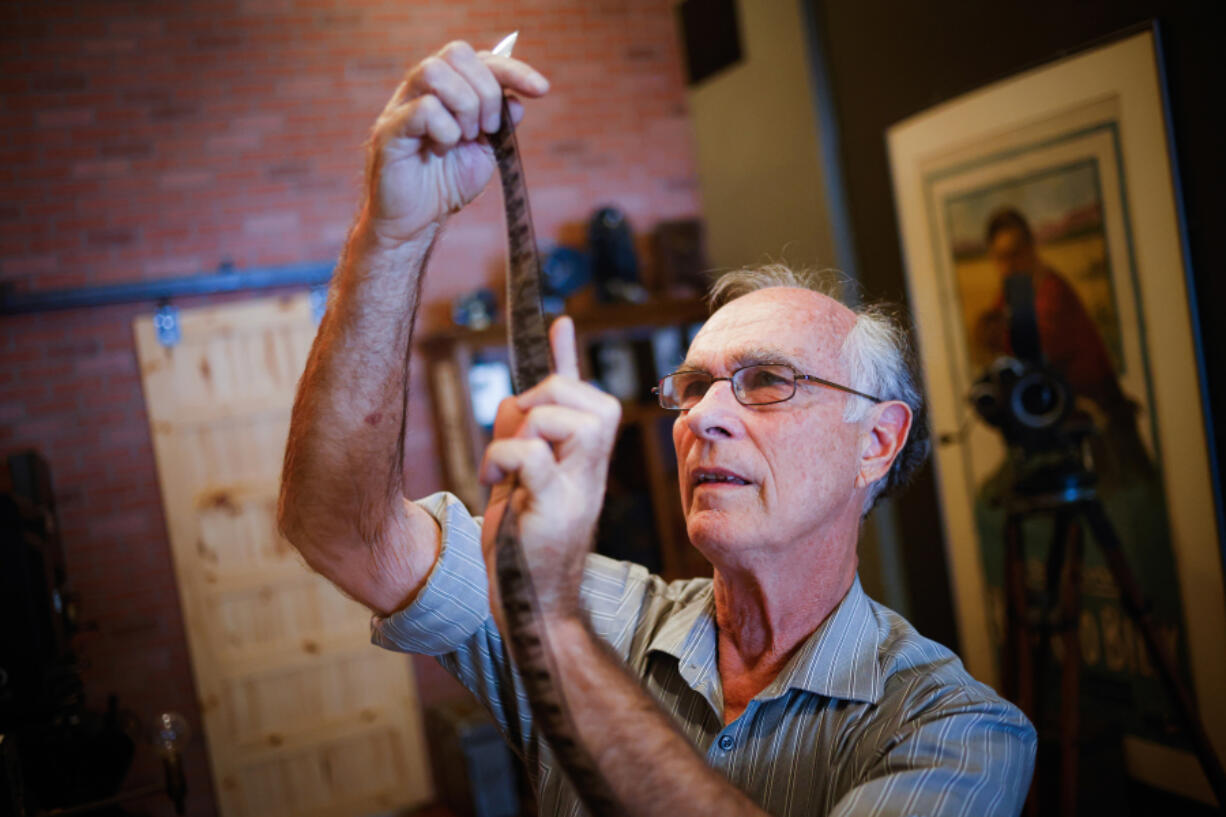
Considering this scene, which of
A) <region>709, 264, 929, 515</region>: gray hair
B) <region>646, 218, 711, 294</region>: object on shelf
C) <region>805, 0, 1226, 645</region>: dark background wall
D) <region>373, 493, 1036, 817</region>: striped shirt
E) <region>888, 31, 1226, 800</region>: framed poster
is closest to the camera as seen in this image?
<region>373, 493, 1036, 817</region>: striped shirt

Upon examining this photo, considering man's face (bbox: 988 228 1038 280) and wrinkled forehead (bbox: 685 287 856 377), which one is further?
man's face (bbox: 988 228 1038 280)

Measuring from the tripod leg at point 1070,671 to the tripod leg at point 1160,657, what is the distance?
9 cm

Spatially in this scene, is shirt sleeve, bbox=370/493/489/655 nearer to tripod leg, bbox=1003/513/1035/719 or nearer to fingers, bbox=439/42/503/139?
fingers, bbox=439/42/503/139

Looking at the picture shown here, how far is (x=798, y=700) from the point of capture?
4.23 feet

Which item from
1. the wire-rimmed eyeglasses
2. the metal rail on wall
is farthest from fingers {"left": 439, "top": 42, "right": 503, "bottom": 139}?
the metal rail on wall

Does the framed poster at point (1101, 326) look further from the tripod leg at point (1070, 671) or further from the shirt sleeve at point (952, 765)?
the shirt sleeve at point (952, 765)

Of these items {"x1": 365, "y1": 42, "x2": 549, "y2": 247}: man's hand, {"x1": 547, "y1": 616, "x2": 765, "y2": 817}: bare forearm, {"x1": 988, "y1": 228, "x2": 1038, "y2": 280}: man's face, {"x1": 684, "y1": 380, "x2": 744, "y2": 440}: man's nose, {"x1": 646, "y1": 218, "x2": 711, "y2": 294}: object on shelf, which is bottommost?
{"x1": 547, "y1": 616, "x2": 765, "y2": 817}: bare forearm

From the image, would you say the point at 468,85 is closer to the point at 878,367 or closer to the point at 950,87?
the point at 878,367

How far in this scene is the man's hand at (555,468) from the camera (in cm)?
80

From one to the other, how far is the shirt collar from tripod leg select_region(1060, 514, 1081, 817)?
1262 millimetres

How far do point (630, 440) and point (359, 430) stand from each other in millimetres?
3586

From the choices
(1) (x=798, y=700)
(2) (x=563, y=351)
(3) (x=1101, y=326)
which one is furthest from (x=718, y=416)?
(3) (x=1101, y=326)

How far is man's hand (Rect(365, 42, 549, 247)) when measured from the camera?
0.98m

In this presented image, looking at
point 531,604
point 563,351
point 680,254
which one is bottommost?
point 531,604
